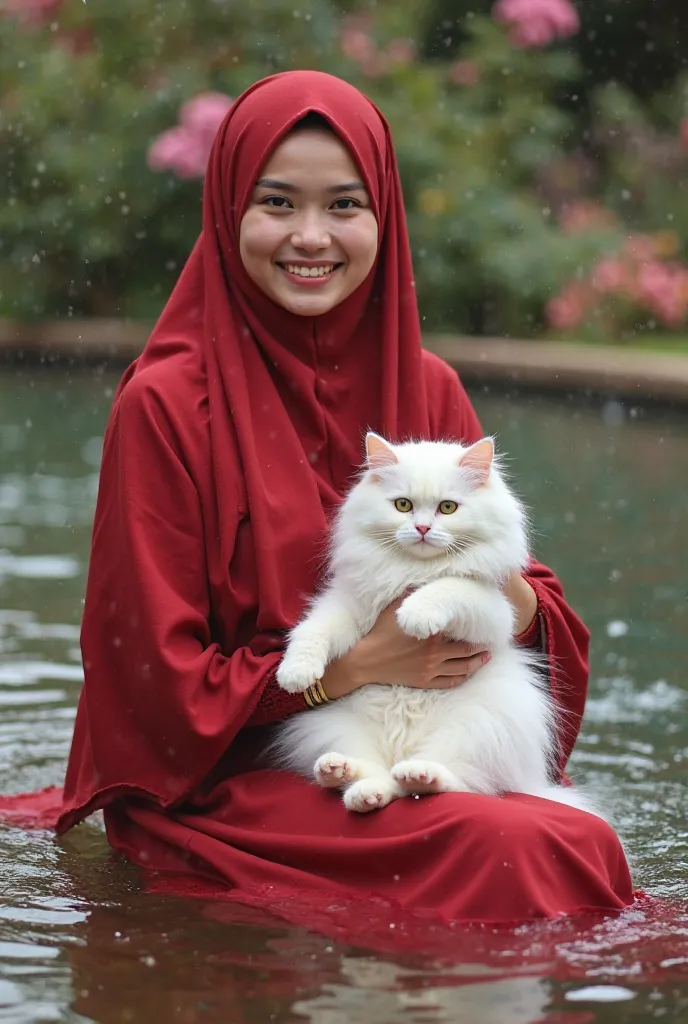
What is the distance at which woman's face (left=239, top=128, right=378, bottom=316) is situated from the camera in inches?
135

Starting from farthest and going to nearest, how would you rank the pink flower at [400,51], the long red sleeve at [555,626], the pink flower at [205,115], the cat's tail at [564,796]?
the pink flower at [400,51]
the pink flower at [205,115]
the long red sleeve at [555,626]
the cat's tail at [564,796]

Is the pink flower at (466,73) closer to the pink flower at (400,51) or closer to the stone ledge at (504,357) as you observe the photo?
the pink flower at (400,51)

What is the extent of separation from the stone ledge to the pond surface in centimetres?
225

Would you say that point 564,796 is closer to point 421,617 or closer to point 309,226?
point 421,617

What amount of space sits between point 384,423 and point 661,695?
255cm

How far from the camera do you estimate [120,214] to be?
15016mm

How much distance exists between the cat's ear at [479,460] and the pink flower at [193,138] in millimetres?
10794

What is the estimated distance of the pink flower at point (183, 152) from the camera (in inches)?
542

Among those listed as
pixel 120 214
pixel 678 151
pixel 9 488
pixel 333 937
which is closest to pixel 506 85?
pixel 678 151

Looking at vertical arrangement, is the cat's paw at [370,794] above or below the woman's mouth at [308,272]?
below

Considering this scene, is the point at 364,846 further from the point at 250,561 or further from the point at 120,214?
the point at 120,214

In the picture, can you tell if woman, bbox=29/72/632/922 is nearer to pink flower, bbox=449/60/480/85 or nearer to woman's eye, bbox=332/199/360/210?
woman's eye, bbox=332/199/360/210

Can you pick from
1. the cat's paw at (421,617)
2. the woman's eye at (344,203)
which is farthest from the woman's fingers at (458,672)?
the woman's eye at (344,203)

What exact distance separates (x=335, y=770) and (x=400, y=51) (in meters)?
12.6
